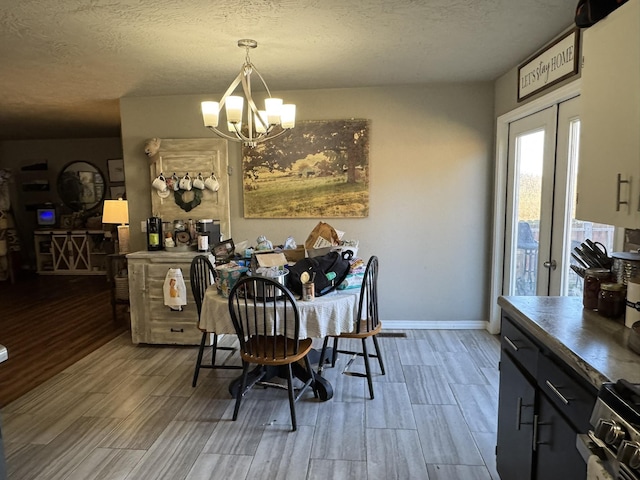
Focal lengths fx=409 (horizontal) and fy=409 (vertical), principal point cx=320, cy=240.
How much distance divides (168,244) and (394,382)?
2.35m

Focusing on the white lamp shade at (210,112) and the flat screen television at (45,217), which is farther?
the flat screen television at (45,217)

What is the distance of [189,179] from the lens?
3955 millimetres

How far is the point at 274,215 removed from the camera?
4.02 meters

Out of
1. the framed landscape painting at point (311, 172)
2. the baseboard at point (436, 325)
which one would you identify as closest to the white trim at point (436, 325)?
the baseboard at point (436, 325)

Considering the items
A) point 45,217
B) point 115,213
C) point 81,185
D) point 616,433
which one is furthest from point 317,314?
point 45,217

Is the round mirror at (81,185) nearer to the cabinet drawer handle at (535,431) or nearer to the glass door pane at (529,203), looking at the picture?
the glass door pane at (529,203)

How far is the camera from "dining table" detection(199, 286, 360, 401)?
238 centimetres

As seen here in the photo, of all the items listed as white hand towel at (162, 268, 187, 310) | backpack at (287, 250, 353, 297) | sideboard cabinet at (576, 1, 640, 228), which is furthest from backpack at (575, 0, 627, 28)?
white hand towel at (162, 268, 187, 310)

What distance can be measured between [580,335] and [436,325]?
272cm

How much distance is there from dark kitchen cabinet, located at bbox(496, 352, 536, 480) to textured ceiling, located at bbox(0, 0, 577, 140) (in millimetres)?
1885

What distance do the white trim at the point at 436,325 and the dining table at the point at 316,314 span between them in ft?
5.06

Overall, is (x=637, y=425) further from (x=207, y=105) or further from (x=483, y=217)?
(x=483, y=217)

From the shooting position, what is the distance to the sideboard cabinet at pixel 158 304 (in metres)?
3.63

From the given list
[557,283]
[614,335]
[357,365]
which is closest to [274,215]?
[357,365]
